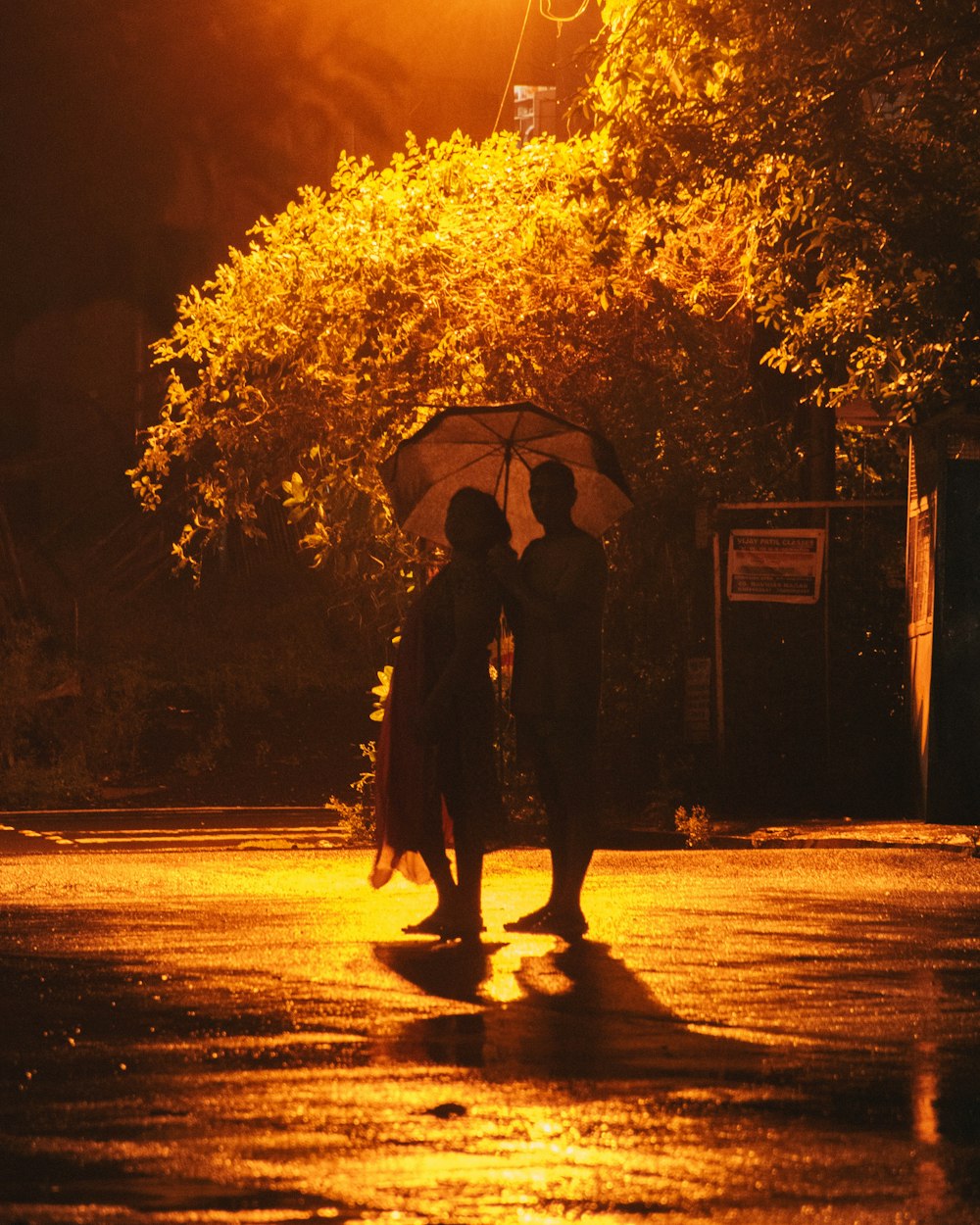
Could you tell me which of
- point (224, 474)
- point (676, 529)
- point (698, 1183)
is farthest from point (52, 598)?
point (698, 1183)

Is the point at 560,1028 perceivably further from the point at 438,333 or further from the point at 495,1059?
the point at 438,333

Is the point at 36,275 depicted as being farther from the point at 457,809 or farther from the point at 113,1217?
the point at 113,1217

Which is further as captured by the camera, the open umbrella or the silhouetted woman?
the open umbrella

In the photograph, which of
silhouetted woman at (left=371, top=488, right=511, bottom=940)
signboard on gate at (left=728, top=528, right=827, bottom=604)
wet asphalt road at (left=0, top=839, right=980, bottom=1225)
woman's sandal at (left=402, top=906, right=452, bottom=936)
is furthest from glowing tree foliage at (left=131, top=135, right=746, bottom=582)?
woman's sandal at (left=402, top=906, right=452, bottom=936)

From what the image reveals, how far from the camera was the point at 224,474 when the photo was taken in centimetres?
1973

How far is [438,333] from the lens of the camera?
1859 centimetres

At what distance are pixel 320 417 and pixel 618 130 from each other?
6.29m

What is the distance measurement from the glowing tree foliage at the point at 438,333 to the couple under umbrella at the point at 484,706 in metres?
7.57

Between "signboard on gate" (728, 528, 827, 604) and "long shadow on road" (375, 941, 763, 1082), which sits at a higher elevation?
"signboard on gate" (728, 528, 827, 604)

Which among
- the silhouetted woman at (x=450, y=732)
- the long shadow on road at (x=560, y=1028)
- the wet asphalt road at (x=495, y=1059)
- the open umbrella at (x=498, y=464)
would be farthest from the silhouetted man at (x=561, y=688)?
the open umbrella at (x=498, y=464)

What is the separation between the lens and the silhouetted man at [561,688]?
9.97 metres

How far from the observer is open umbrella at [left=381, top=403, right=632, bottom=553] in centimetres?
1128

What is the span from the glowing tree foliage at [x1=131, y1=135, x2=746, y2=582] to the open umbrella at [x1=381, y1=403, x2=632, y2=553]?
237 inches

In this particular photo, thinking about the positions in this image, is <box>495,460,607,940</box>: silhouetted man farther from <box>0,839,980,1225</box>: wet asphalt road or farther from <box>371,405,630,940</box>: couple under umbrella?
<box>0,839,980,1225</box>: wet asphalt road
